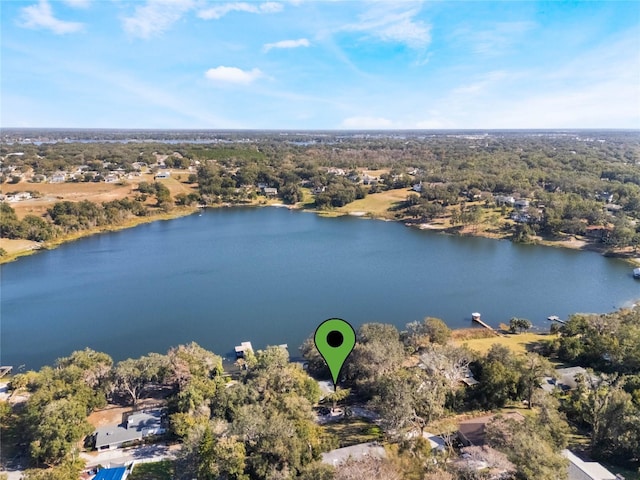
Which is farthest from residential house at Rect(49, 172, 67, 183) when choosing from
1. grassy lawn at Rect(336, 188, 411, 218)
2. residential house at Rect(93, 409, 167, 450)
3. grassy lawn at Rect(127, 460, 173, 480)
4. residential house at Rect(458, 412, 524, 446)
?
residential house at Rect(458, 412, 524, 446)

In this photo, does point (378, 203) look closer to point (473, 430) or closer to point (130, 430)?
point (473, 430)

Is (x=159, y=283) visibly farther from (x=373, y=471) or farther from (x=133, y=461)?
(x=373, y=471)

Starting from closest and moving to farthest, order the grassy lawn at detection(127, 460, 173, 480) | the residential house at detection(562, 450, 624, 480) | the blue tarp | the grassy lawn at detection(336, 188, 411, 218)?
the residential house at detection(562, 450, 624, 480), the blue tarp, the grassy lawn at detection(127, 460, 173, 480), the grassy lawn at detection(336, 188, 411, 218)

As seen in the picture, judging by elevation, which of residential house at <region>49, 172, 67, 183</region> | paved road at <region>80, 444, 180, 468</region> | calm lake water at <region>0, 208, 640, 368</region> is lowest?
calm lake water at <region>0, 208, 640, 368</region>

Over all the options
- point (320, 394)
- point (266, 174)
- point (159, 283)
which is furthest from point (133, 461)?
point (266, 174)

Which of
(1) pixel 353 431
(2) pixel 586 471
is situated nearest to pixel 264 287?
(1) pixel 353 431

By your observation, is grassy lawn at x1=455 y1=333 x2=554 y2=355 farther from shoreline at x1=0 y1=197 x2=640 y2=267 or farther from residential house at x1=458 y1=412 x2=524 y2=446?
shoreline at x1=0 y1=197 x2=640 y2=267

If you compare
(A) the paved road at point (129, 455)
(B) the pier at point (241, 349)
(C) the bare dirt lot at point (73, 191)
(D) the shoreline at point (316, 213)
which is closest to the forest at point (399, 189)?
(D) the shoreline at point (316, 213)
